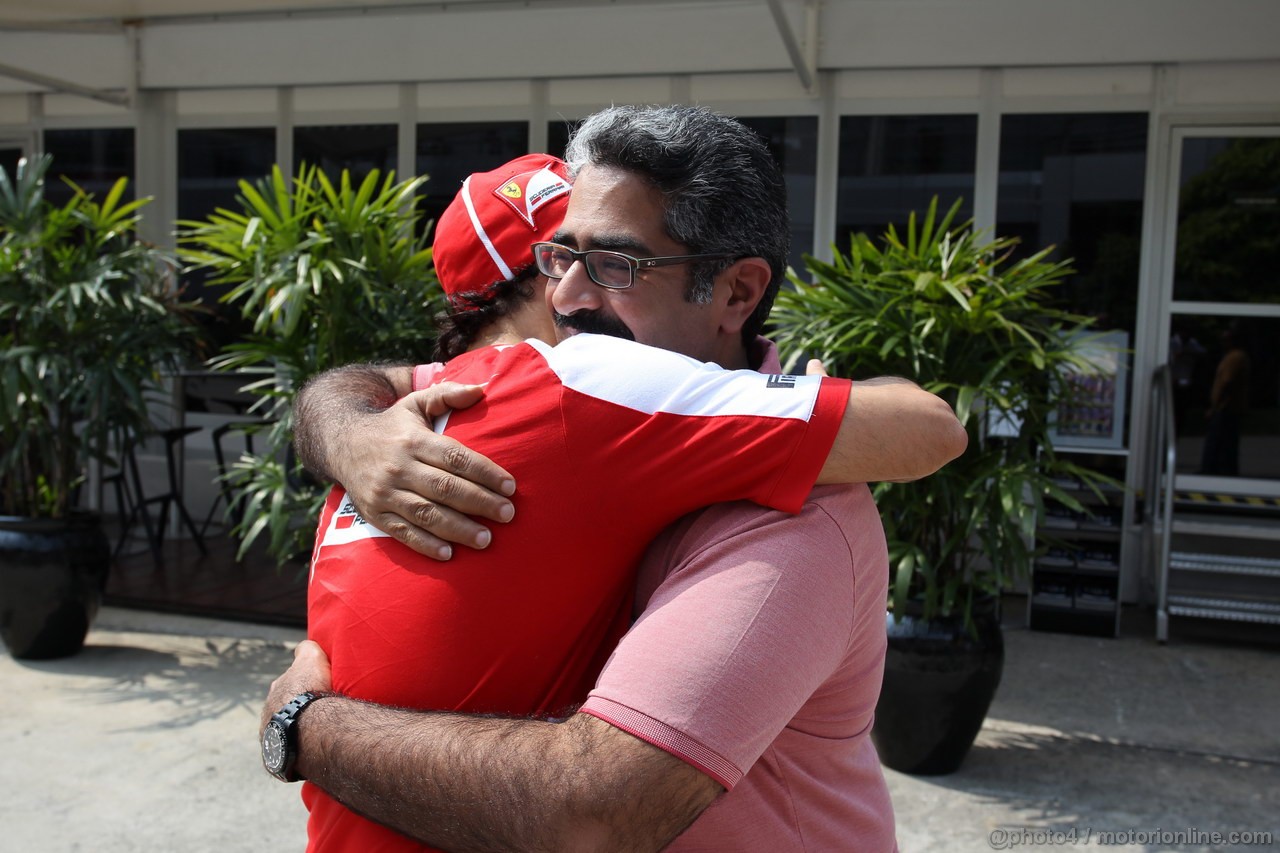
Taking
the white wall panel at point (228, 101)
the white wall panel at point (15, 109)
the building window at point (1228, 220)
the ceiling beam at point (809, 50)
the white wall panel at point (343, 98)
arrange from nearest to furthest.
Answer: the ceiling beam at point (809, 50) → the building window at point (1228, 220) → the white wall panel at point (343, 98) → the white wall panel at point (228, 101) → the white wall panel at point (15, 109)

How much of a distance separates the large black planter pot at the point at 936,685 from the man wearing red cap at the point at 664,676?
283 centimetres

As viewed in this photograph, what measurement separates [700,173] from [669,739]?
2.03 feet

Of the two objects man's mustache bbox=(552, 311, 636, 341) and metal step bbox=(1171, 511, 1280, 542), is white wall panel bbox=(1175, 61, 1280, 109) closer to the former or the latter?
metal step bbox=(1171, 511, 1280, 542)

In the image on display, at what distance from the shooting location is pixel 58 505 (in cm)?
529

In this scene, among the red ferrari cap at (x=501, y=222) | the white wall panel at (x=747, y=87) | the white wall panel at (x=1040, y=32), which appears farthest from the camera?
the white wall panel at (x=747, y=87)

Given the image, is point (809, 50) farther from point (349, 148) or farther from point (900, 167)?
point (349, 148)

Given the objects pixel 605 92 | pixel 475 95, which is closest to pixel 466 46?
pixel 475 95

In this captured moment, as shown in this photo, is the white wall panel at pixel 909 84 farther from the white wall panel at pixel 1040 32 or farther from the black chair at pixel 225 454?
the black chair at pixel 225 454

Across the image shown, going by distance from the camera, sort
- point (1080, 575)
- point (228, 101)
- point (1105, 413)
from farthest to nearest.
→ point (228, 101), point (1105, 413), point (1080, 575)

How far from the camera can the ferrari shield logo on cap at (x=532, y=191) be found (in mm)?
1714

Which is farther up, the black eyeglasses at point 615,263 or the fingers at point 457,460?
the black eyeglasses at point 615,263

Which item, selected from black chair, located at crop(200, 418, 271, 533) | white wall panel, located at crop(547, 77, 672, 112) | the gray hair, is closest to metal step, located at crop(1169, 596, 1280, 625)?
white wall panel, located at crop(547, 77, 672, 112)

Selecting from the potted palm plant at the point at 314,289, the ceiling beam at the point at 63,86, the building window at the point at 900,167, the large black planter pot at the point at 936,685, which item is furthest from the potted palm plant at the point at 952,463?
the ceiling beam at the point at 63,86

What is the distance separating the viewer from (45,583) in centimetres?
510
